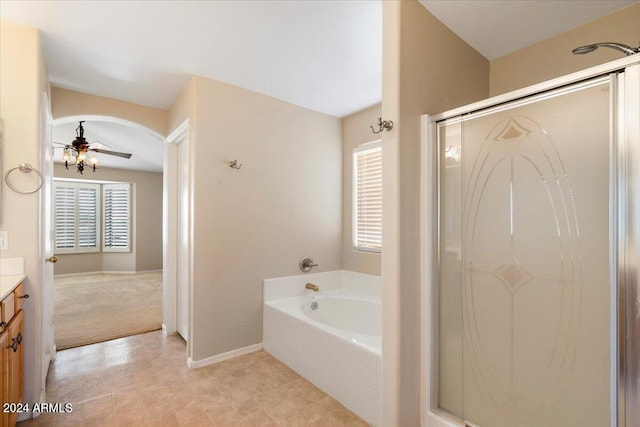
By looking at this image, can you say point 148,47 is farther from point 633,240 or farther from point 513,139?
point 633,240

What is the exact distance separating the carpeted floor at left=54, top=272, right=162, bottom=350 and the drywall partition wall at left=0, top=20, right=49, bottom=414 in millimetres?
1361

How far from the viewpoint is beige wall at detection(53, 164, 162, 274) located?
6.96 metres

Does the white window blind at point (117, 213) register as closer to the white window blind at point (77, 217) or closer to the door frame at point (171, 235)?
the white window blind at point (77, 217)

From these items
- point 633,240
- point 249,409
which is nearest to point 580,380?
point 633,240

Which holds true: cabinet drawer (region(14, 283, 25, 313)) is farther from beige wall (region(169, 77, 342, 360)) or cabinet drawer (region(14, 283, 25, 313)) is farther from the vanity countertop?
beige wall (region(169, 77, 342, 360))

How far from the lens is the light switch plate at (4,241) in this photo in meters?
1.88

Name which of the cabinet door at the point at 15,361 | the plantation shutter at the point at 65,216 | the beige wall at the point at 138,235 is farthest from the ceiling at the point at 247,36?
the plantation shutter at the point at 65,216

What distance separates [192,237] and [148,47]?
1.51 m

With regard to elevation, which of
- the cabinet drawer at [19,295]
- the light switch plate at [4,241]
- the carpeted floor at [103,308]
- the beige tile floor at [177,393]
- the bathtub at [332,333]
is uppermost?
the light switch plate at [4,241]

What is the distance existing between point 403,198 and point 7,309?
2.12 metres

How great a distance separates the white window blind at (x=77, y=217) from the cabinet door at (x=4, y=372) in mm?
6619

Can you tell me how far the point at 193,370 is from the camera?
8.50ft

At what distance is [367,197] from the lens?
347 cm

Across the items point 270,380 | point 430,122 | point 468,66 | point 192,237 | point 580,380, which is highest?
point 468,66
